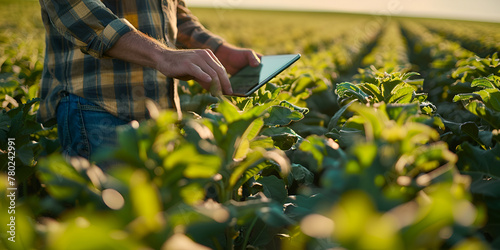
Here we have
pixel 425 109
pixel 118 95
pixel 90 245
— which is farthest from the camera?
pixel 118 95

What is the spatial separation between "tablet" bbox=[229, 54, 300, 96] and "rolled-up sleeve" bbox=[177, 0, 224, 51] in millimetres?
483

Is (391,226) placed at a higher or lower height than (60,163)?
higher

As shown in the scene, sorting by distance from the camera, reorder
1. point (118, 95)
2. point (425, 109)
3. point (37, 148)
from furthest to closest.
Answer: point (118, 95), point (37, 148), point (425, 109)

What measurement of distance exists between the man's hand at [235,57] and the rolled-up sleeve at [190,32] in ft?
0.51

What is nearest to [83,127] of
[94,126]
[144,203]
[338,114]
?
[94,126]

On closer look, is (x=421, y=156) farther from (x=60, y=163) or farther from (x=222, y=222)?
(x=60, y=163)

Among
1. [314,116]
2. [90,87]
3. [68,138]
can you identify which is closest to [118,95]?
[90,87]

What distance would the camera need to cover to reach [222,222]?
2.59 feet

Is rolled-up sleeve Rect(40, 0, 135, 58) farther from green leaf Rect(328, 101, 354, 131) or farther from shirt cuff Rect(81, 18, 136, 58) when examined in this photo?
green leaf Rect(328, 101, 354, 131)

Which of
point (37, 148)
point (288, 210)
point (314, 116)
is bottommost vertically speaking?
point (37, 148)

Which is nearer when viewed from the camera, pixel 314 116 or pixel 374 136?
pixel 374 136

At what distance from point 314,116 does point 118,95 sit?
1.49 metres

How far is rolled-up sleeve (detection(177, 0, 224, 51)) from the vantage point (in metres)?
2.85

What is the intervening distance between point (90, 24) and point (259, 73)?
0.96 m
